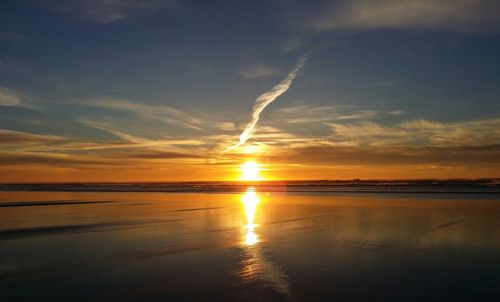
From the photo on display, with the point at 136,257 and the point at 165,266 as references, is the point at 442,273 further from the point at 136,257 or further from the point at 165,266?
the point at 136,257

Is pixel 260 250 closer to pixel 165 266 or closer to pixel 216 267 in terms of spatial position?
pixel 216 267

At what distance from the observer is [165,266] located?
1202 centimetres

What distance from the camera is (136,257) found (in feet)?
43.6

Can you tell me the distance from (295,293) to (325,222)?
13.8m

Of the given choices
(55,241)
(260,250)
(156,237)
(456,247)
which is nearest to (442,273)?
(456,247)

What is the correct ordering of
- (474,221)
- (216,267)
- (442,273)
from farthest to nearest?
(474,221) < (216,267) < (442,273)

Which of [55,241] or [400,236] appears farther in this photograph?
[400,236]

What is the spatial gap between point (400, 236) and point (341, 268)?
7045mm

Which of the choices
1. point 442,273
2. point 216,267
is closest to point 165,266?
point 216,267

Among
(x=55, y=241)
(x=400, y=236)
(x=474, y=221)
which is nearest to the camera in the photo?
(x=55, y=241)

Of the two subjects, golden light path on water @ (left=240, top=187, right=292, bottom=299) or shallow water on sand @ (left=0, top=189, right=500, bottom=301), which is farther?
golden light path on water @ (left=240, top=187, right=292, bottom=299)

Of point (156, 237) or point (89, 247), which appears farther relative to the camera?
point (156, 237)

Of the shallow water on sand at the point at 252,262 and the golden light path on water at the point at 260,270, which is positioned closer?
the shallow water on sand at the point at 252,262

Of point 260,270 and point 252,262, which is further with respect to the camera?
point 252,262
